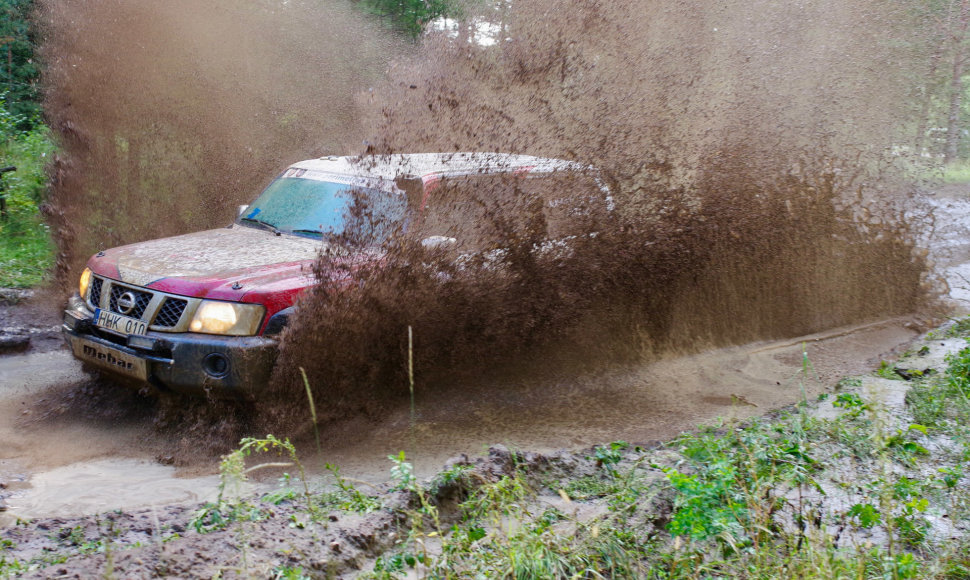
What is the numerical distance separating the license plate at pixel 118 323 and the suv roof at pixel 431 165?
1.92 m

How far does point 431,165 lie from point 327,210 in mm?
858

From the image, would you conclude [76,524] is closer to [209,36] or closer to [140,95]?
[140,95]

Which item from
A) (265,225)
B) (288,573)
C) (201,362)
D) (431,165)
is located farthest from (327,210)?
(288,573)

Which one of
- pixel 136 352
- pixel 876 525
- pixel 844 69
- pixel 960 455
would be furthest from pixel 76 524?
pixel 844 69

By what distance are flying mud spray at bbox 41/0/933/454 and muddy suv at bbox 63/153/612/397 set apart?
20 centimetres

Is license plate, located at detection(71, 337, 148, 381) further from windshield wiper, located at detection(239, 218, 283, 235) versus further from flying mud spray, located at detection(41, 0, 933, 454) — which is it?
windshield wiper, located at detection(239, 218, 283, 235)

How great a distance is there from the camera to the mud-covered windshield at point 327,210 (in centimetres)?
507

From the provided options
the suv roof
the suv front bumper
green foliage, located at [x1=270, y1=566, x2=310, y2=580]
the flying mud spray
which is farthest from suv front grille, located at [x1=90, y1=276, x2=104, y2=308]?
green foliage, located at [x1=270, y1=566, x2=310, y2=580]

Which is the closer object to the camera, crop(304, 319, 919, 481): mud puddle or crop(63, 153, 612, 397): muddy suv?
crop(63, 153, 612, 397): muddy suv

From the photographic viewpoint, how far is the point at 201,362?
423 centimetres

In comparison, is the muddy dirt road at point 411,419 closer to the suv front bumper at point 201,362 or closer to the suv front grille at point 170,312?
the suv front bumper at point 201,362

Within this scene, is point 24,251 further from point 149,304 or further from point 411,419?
point 411,419

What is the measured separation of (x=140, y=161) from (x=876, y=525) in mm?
9704

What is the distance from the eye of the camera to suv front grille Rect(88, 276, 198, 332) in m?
4.32
